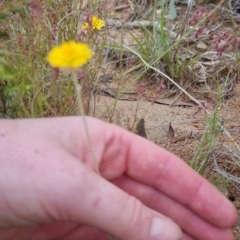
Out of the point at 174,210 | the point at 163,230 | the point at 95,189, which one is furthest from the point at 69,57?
the point at 174,210

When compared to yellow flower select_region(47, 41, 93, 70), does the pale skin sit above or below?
below

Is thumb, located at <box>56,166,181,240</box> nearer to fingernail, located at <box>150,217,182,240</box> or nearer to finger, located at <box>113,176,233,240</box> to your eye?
fingernail, located at <box>150,217,182,240</box>

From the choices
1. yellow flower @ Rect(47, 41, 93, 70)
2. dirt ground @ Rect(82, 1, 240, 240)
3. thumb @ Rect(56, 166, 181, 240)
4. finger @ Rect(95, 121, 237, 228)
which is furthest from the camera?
dirt ground @ Rect(82, 1, 240, 240)

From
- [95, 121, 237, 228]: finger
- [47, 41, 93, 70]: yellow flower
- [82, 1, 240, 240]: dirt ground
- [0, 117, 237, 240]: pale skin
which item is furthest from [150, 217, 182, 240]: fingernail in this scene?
[82, 1, 240, 240]: dirt ground

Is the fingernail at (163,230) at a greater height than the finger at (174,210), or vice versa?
the fingernail at (163,230)

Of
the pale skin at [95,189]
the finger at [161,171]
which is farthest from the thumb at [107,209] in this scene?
the finger at [161,171]

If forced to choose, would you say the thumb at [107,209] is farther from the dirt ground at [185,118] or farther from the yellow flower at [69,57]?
the dirt ground at [185,118]

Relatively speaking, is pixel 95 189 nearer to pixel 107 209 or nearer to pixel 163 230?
pixel 107 209

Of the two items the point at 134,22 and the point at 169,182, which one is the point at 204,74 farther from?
the point at 169,182
